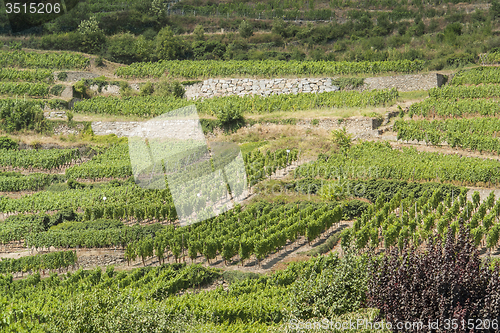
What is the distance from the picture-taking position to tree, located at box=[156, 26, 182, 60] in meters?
57.4

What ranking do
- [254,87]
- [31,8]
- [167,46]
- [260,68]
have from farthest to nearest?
[31,8] < [167,46] < [260,68] < [254,87]

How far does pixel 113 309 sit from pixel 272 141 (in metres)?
23.7

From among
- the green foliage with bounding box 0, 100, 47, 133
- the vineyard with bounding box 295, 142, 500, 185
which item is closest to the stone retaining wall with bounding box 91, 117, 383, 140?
the green foliage with bounding box 0, 100, 47, 133

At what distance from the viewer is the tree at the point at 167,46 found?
57438 millimetres

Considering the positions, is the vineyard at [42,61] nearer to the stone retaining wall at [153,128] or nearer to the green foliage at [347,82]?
the stone retaining wall at [153,128]

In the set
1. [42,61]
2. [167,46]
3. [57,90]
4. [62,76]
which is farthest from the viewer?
[167,46]

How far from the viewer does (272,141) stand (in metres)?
39.2

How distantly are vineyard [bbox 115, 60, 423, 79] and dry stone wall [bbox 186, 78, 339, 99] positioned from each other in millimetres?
1237

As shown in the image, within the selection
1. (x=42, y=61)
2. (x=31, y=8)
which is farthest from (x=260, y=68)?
(x=31, y=8)

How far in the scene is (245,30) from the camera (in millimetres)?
62094

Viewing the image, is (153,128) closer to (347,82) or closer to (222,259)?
(347,82)

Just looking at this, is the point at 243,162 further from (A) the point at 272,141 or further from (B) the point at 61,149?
(B) the point at 61,149

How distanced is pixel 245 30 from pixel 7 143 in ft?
91.2

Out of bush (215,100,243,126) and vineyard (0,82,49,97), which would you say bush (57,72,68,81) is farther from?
bush (215,100,243,126)
